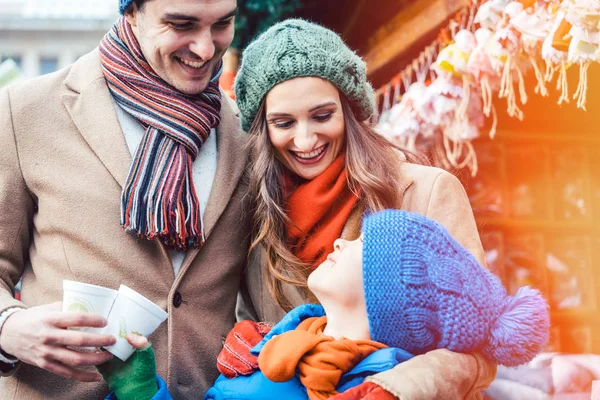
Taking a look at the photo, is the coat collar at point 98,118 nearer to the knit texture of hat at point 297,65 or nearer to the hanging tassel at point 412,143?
the knit texture of hat at point 297,65

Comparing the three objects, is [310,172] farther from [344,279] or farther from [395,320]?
[395,320]

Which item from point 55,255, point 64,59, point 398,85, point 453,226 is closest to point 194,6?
point 55,255

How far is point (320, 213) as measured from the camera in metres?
2.38

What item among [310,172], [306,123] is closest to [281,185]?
[310,172]

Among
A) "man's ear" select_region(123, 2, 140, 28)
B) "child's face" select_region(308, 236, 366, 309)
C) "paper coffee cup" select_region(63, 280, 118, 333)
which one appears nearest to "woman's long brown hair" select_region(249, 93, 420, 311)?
"child's face" select_region(308, 236, 366, 309)

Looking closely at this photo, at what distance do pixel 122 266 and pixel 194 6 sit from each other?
912 millimetres

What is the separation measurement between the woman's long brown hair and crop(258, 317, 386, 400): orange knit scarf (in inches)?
16.7

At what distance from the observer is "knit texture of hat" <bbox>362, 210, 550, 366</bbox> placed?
1.86 m

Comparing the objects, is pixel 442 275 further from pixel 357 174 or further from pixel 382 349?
pixel 357 174

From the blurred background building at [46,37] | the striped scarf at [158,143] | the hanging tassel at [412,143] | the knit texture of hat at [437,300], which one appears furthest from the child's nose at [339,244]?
the blurred background building at [46,37]

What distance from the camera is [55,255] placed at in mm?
2297

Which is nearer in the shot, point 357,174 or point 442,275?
point 442,275

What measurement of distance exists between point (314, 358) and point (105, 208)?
92cm

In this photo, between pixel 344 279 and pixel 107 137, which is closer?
pixel 344 279
